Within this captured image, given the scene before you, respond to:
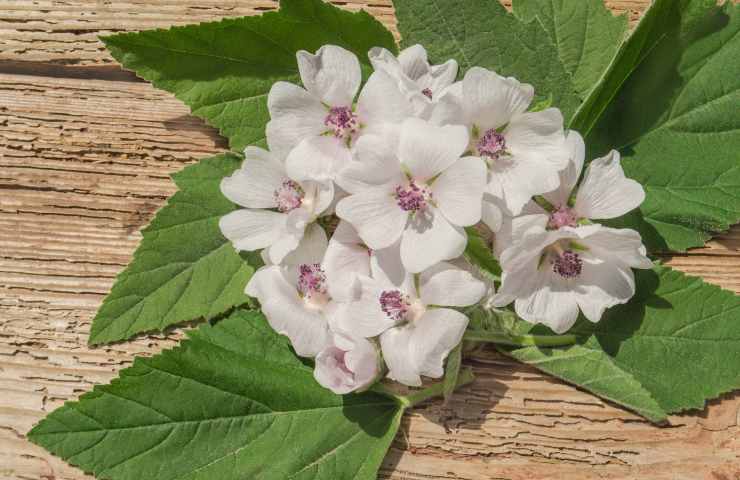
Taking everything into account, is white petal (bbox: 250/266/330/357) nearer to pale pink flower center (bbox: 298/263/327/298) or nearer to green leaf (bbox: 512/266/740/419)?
pale pink flower center (bbox: 298/263/327/298)

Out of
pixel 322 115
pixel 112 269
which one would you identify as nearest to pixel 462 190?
pixel 322 115

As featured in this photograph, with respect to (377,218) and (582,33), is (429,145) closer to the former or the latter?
(377,218)

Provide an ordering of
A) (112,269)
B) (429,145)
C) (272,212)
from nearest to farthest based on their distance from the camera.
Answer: (429,145), (272,212), (112,269)

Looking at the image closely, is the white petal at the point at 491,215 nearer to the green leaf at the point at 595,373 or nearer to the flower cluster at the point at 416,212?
the flower cluster at the point at 416,212

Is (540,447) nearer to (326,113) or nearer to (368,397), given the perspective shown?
(368,397)

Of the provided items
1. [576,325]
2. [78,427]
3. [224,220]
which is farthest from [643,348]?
[78,427]

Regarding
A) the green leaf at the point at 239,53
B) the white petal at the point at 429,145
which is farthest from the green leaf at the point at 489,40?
the white petal at the point at 429,145

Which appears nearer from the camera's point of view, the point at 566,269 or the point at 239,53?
the point at 566,269

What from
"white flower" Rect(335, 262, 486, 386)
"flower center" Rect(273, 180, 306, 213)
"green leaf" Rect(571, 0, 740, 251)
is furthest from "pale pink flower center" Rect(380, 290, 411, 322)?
"green leaf" Rect(571, 0, 740, 251)
